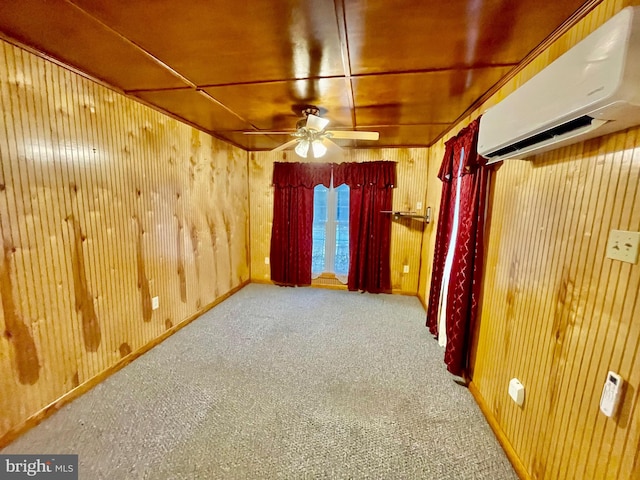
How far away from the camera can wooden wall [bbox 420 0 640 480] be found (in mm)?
911

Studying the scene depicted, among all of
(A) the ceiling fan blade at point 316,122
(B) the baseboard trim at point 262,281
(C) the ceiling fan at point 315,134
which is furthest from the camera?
(B) the baseboard trim at point 262,281

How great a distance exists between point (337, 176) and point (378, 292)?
186 cm

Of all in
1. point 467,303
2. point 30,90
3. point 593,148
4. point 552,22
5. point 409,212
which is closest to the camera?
point 593,148

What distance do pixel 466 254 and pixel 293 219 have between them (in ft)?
8.73

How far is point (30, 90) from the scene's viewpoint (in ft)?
4.96

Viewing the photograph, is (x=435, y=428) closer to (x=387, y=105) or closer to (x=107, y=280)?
(x=387, y=105)

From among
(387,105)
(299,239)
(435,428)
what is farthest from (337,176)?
(435,428)

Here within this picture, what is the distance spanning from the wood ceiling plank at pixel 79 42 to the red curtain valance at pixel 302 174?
85.6 inches

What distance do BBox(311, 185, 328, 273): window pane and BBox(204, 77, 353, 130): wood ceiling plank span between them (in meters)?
1.52

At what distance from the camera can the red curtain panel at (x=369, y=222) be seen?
386cm

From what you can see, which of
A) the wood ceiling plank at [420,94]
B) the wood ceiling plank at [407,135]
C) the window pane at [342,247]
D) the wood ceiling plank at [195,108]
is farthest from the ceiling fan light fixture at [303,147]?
the window pane at [342,247]

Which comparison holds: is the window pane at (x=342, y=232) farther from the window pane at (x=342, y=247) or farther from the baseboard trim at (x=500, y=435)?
the baseboard trim at (x=500, y=435)

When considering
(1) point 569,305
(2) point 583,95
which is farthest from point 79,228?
(1) point 569,305

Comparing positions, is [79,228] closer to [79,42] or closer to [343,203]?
[79,42]
